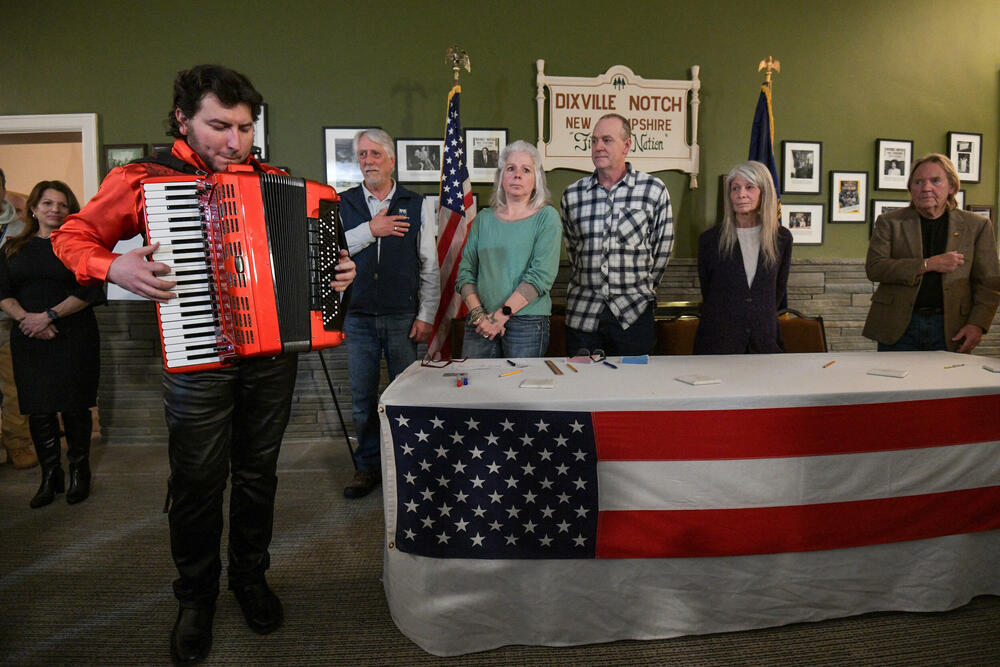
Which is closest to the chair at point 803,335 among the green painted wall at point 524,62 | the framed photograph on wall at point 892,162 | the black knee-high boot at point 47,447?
the green painted wall at point 524,62

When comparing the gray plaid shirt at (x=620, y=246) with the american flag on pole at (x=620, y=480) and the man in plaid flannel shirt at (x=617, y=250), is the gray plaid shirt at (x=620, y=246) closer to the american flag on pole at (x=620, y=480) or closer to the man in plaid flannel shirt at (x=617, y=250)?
the man in plaid flannel shirt at (x=617, y=250)

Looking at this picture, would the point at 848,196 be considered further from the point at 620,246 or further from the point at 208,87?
the point at 208,87

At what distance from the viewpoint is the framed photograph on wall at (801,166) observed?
12.3 ft

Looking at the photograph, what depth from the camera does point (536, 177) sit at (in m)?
2.23

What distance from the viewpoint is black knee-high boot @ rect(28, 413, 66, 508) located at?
2.57 m

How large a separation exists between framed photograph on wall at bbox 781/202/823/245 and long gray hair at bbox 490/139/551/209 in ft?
7.91

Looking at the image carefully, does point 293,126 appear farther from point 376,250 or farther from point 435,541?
point 435,541

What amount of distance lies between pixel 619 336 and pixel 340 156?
2.34 m

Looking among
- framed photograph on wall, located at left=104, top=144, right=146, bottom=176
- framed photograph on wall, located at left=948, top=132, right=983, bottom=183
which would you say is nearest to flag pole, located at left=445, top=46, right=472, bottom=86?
framed photograph on wall, located at left=104, top=144, right=146, bottom=176

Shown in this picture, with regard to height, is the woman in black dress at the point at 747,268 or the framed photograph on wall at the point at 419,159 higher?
the framed photograph on wall at the point at 419,159

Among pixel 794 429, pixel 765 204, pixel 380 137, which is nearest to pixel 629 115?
pixel 765 204

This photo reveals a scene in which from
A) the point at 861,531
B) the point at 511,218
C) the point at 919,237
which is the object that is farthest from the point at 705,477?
the point at 919,237

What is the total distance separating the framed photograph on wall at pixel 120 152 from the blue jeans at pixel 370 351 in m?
2.22

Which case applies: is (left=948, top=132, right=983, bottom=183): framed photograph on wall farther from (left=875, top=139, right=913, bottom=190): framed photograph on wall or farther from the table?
the table
